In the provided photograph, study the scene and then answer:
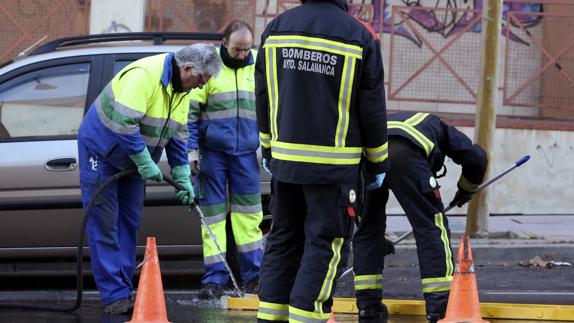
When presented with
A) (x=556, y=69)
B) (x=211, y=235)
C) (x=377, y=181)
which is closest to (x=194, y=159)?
(x=211, y=235)

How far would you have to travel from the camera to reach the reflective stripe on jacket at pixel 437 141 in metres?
6.25

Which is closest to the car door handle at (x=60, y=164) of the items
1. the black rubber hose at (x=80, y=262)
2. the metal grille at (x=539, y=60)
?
the black rubber hose at (x=80, y=262)

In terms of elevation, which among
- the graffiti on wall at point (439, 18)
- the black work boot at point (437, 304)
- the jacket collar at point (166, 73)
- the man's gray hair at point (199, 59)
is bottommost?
the black work boot at point (437, 304)

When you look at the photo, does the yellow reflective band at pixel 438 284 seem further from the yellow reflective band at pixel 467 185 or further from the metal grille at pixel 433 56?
the metal grille at pixel 433 56

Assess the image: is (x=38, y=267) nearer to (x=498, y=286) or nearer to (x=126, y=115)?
(x=126, y=115)

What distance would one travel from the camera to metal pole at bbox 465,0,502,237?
988cm

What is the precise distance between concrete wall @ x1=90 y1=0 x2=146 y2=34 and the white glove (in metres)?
5.92

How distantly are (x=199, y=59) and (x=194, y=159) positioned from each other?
42.6 inches

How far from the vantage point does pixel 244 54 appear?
740 centimetres

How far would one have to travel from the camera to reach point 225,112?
7441 millimetres

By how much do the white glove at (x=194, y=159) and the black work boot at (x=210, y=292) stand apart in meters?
0.76

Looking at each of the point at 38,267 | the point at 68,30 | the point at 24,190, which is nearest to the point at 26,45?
the point at 68,30

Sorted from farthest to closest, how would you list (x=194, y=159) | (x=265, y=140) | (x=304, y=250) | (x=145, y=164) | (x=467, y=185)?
(x=194, y=159) → (x=467, y=185) → (x=145, y=164) → (x=265, y=140) → (x=304, y=250)

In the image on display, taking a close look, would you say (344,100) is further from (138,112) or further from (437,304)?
(138,112)
